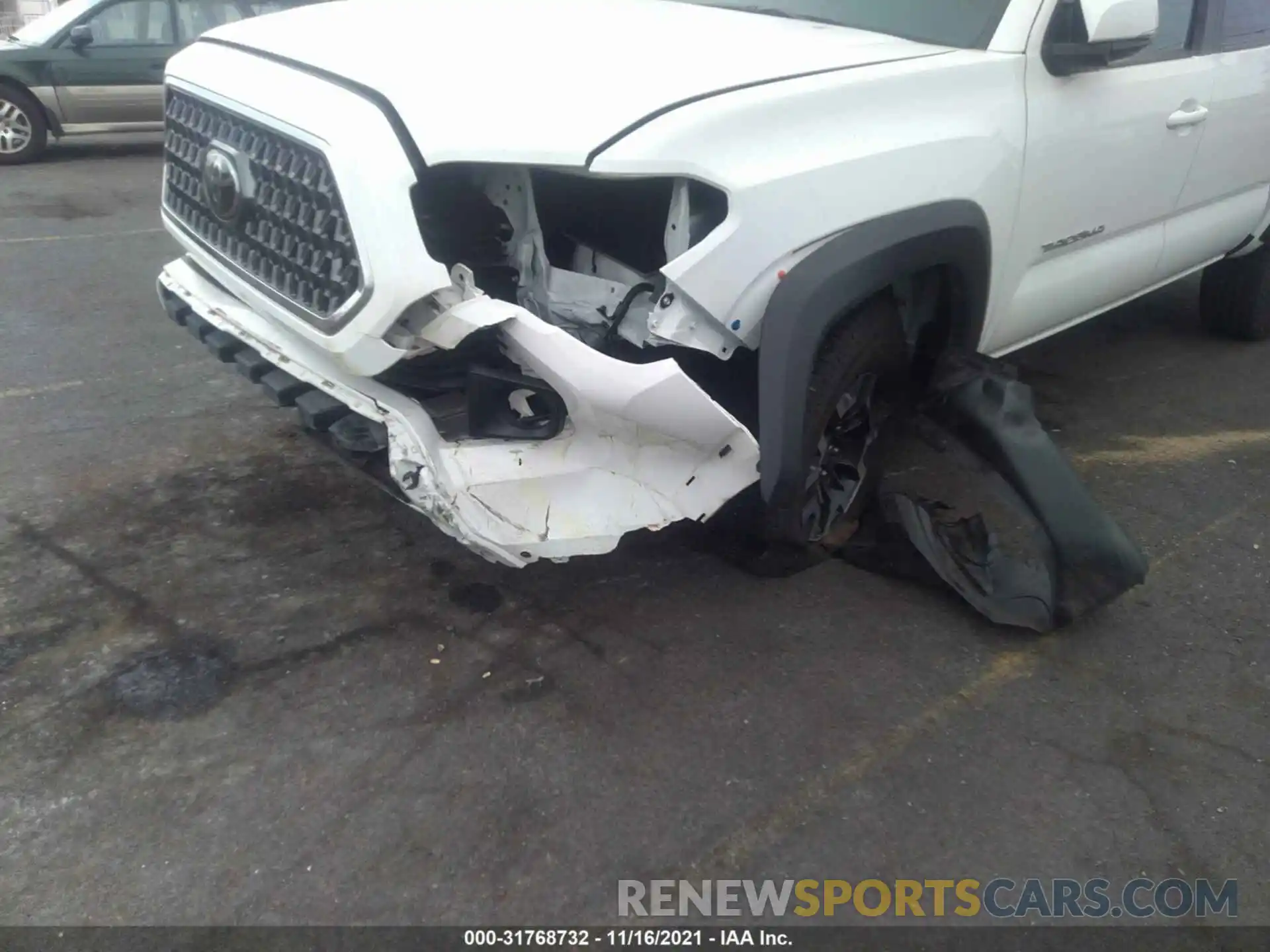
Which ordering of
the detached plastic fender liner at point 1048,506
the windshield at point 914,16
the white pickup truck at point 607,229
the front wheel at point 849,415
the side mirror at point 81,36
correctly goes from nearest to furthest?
1. the white pickup truck at point 607,229
2. the front wheel at point 849,415
3. the detached plastic fender liner at point 1048,506
4. the windshield at point 914,16
5. the side mirror at point 81,36

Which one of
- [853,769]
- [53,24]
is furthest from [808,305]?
[53,24]

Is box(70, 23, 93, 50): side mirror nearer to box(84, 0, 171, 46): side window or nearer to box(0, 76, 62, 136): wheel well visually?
box(84, 0, 171, 46): side window

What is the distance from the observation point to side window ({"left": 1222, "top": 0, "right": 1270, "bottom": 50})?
4.27 meters

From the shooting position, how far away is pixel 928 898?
7.55 feet

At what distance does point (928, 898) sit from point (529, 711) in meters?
1.05

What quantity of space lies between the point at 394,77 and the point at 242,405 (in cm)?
226

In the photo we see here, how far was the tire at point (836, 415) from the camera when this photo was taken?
9.48 ft

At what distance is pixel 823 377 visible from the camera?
9.55ft

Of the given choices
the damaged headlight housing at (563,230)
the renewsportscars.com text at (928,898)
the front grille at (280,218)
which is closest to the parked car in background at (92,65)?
the front grille at (280,218)

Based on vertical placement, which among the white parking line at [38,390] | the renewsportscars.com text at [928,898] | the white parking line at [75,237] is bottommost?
the renewsportscars.com text at [928,898]

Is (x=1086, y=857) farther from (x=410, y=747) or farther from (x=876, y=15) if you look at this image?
(x=876, y=15)

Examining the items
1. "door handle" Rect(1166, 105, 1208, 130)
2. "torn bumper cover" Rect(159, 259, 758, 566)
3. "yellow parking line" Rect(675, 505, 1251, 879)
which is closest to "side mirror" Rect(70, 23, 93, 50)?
"torn bumper cover" Rect(159, 259, 758, 566)

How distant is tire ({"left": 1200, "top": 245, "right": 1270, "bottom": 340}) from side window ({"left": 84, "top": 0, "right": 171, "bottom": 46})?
9.73 m

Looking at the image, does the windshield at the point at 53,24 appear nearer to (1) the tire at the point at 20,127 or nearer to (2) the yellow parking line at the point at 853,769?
(1) the tire at the point at 20,127
